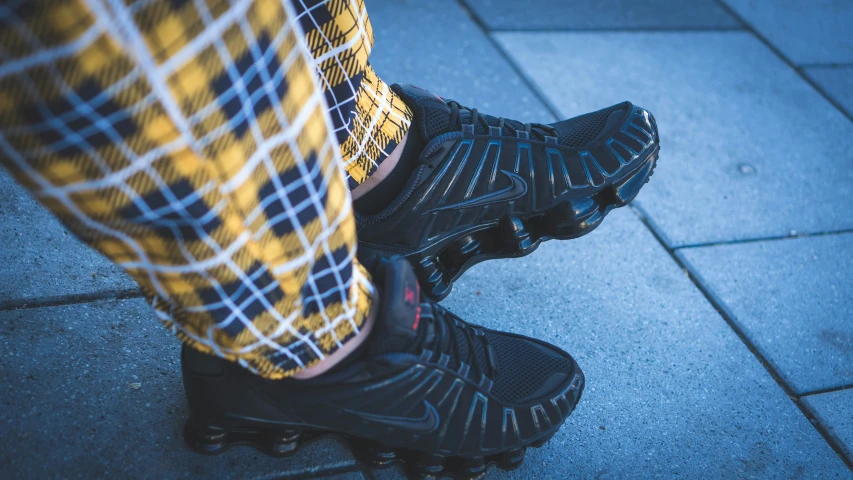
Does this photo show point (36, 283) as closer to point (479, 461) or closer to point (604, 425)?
point (479, 461)

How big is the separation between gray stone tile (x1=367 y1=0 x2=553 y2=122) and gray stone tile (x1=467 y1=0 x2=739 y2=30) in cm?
16

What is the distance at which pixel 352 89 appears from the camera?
1.11 m

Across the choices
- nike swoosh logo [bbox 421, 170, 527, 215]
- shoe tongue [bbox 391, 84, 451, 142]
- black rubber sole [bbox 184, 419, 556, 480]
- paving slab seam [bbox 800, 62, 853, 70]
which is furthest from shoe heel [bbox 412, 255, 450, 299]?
paving slab seam [bbox 800, 62, 853, 70]

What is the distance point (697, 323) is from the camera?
1.43 meters

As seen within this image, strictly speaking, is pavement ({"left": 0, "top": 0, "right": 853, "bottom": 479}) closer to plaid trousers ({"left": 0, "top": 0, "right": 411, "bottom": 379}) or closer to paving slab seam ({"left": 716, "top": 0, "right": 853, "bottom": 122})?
paving slab seam ({"left": 716, "top": 0, "right": 853, "bottom": 122})

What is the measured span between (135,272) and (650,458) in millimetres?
926

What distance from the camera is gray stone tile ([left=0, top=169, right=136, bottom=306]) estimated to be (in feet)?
4.09

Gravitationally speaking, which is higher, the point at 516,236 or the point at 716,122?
the point at 516,236

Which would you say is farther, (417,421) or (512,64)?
(512,64)

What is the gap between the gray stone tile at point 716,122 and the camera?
1.78 metres

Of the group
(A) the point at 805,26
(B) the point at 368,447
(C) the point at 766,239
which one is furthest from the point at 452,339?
(A) the point at 805,26

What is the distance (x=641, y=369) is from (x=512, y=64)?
51.8 inches

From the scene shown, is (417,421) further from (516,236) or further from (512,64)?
(512,64)

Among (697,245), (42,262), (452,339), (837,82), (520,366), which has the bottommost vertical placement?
(837,82)
